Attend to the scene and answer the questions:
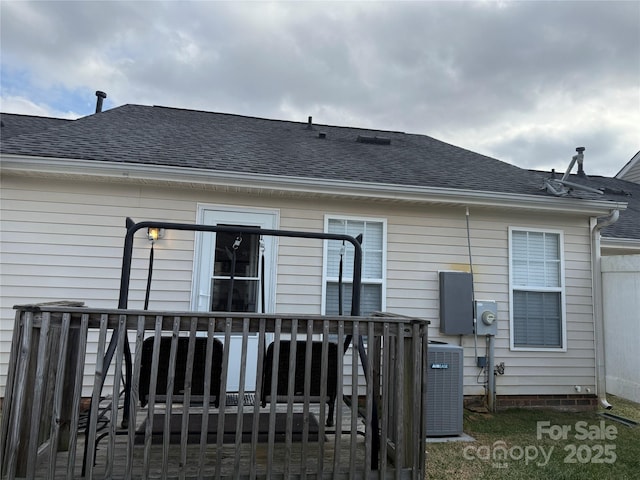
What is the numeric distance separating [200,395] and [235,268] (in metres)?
2.03

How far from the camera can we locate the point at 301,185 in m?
4.44

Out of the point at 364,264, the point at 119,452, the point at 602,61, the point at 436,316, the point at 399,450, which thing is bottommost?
the point at 119,452

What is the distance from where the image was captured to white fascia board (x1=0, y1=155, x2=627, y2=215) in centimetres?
407

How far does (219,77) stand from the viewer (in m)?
10.7

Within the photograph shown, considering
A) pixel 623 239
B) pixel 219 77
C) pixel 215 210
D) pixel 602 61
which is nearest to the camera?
pixel 215 210

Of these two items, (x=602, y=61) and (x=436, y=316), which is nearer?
(x=436, y=316)

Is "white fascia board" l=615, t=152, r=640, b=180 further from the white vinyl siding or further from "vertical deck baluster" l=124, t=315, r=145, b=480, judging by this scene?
"vertical deck baluster" l=124, t=315, r=145, b=480

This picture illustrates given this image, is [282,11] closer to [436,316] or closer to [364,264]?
[364,264]

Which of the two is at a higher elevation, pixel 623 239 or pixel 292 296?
pixel 623 239

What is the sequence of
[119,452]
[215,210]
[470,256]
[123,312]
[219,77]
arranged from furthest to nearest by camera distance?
1. [219,77]
2. [470,256]
3. [215,210]
4. [119,452]
5. [123,312]

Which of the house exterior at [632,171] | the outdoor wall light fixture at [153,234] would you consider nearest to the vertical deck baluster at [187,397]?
the outdoor wall light fixture at [153,234]

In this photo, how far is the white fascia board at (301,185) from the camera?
13.3 ft

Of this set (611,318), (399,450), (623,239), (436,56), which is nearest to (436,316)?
(611,318)

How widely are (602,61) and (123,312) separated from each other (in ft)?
34.6
